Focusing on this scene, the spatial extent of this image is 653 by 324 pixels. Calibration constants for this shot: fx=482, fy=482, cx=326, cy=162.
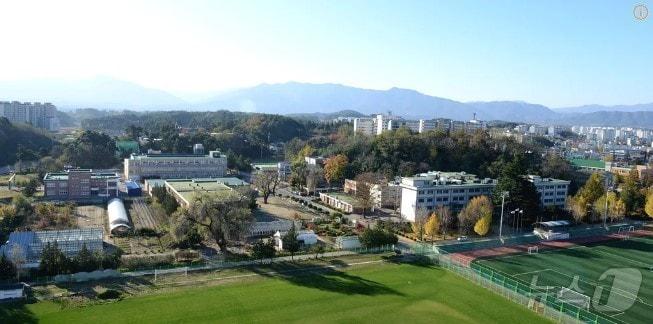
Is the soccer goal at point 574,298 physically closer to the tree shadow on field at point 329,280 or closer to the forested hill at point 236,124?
the tree shadow on field at point 329,280

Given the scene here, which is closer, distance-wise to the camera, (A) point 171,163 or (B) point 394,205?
(B) point 394,205

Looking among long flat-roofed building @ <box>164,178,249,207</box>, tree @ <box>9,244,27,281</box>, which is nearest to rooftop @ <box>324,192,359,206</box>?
long flat-roofed building @ <box>164,178,249,207</box>

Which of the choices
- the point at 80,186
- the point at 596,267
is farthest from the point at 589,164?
the point at 80,186

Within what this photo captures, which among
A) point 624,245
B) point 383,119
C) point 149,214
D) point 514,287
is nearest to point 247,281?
point 514,287

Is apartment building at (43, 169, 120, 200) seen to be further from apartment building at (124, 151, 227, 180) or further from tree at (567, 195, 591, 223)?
tree at (567, 195, 591, 223)

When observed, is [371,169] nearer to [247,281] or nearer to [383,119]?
[247,281]

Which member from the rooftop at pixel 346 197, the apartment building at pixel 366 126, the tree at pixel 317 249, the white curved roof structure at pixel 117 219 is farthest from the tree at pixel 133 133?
the tree at pixel 317 249
